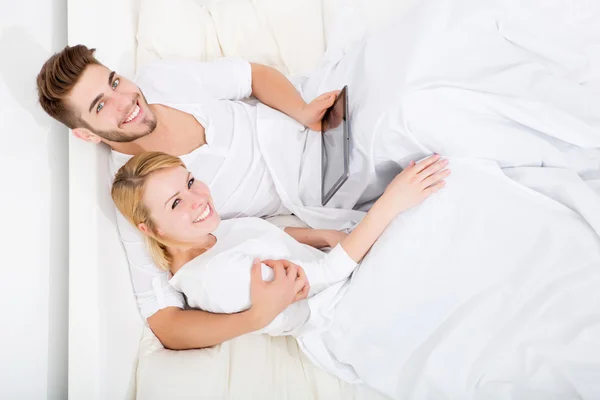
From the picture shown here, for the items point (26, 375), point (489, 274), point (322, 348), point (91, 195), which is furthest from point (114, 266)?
point (489, 274)

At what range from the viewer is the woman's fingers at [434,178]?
105 centimetres

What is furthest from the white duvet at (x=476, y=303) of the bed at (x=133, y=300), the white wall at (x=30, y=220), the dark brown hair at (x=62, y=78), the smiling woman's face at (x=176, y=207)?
A: the dark brown hair at (x=62, y=78)

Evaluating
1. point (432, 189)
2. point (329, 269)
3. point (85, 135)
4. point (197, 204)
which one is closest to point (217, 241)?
point (197, 204)

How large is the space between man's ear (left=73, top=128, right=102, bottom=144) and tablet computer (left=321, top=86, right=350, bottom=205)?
52 centimetres

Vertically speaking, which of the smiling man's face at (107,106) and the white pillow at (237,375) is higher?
the smiling man's face at (107,106)

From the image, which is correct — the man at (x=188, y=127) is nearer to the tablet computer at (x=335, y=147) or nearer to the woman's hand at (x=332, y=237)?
the tablet computer at (x=335, y=147)

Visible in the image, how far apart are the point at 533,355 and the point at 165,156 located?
797 mm

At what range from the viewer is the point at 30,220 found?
1107mm

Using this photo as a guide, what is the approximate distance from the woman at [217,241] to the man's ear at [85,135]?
0.39 ft

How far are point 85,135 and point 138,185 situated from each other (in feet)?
0.68

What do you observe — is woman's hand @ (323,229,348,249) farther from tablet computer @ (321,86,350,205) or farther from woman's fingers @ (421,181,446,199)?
woman's fingers @ (421,181,446,199)

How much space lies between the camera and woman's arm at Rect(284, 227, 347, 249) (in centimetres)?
123

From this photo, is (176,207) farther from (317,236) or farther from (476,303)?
(476,303)

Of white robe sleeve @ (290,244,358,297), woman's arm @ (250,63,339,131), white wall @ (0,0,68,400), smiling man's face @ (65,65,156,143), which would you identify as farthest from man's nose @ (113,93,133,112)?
white robe sleeve @ (290,244,358,297)
